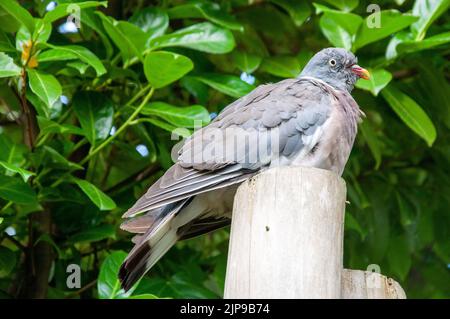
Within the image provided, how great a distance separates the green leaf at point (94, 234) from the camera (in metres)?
4.61

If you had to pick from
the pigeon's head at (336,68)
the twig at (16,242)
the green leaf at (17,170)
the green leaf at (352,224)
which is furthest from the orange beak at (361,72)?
the twig at (16,242)

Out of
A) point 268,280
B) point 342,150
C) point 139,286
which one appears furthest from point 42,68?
point 268,280

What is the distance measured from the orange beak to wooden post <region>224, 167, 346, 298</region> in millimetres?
1790

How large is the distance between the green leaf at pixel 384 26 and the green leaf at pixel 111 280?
1717mm

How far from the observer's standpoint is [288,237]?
273 cm

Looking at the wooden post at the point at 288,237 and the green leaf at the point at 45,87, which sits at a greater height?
the green leaf at the point at 45,87

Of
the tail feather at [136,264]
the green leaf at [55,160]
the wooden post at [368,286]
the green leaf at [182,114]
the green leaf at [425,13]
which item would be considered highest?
the green leaf at [425,13]

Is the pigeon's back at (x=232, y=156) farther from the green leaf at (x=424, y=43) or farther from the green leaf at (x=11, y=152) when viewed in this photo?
the green leaf at (x=11, y=152)

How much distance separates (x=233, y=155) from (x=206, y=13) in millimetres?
1180

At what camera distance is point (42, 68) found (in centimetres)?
443

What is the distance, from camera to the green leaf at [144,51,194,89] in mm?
4281

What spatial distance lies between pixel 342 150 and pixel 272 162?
37cm

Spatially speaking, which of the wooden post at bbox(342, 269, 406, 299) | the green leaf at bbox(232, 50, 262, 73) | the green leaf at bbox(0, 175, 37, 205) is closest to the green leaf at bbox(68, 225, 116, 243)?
the green leaf at bbox(0, 175, 37, 205)

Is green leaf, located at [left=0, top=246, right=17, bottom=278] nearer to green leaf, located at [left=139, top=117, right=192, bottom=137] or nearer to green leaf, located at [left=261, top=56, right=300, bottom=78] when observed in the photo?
green leaf, located at [left=139, top=117, right=192, bottom=137]
